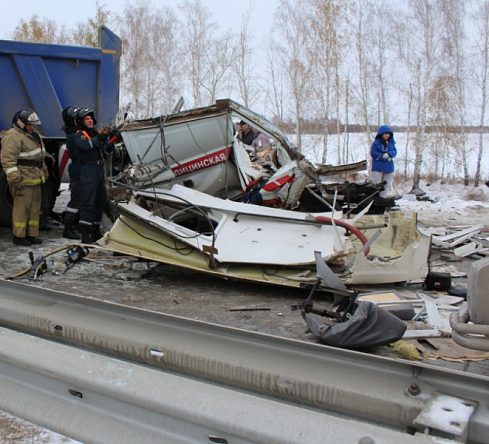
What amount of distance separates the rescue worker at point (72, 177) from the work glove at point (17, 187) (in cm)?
58

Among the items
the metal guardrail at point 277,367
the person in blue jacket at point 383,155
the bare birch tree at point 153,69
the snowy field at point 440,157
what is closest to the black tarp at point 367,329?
the metal guardrail at point 277,367

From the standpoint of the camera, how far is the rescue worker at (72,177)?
641 centimetres

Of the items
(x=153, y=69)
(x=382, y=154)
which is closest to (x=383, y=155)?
(x=382, y=154)

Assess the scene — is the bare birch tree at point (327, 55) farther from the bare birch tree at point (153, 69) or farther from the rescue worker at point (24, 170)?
the rescue worker at point (24, 170)

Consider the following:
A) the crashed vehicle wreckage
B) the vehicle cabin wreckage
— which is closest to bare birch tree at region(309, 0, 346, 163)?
the crashed vehicle wreckage

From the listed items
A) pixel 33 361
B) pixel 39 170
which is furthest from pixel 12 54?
pixel 33 361

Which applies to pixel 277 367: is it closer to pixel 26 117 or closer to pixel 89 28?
pixel 26 117

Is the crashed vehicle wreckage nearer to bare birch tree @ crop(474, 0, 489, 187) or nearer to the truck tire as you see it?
the truck tire

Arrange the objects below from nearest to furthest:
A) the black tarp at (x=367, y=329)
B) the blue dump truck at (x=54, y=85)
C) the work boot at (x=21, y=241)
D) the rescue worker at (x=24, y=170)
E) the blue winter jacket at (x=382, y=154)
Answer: the black tarp at (x=367, y=329) < the rescue worker at (x=24, y=170) < the work boot at (x=21, y=241) < the blue dump truck at (x=54, y=85) < the blue winter jacket at (x=382, y=154)

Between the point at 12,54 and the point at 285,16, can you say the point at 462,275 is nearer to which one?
the point at 12,54

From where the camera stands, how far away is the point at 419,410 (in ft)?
5.58

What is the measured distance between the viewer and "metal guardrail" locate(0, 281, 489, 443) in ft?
5.68

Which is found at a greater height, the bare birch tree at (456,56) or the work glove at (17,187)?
the bare birch tree at (456,56)

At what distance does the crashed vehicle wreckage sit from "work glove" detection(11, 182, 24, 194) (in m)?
1.46
